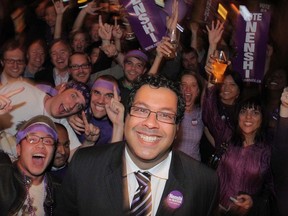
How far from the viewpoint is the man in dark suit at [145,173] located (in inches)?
90.4

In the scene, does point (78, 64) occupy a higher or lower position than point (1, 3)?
lower

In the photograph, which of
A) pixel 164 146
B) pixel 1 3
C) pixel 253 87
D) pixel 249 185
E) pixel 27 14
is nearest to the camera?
pixel 164 146

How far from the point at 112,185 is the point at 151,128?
414 mm

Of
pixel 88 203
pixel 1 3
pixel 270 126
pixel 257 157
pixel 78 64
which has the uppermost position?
pixel 1 3

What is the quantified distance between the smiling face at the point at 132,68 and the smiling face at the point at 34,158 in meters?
1.79

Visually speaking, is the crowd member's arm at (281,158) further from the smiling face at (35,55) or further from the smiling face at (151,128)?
the smiling face at (35,55)

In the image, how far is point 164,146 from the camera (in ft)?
7.54

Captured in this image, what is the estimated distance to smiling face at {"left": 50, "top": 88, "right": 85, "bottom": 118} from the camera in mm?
3588

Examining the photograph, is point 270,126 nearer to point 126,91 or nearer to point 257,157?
point 257,157

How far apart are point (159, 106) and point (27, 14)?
202 inches

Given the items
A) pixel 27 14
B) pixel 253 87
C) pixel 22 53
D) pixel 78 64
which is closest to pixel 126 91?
pixel 78 64

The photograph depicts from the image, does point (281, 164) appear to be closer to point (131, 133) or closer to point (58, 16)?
point (131, 133)

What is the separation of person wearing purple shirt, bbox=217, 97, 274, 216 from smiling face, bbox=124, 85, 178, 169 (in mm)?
1312

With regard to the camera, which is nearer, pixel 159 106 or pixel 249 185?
pixel 159 106
